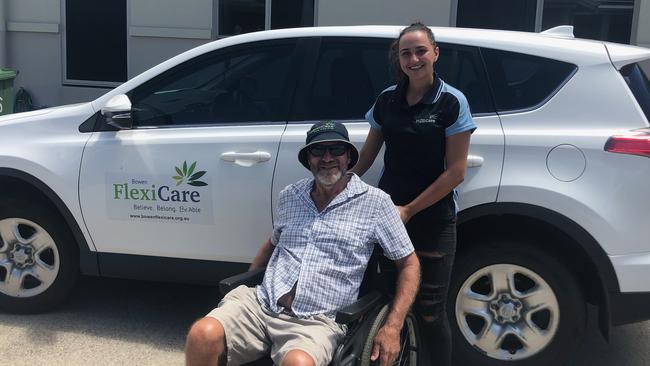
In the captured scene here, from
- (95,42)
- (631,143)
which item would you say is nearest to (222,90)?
(631,143)

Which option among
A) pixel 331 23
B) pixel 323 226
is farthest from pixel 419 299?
pixel 331 23

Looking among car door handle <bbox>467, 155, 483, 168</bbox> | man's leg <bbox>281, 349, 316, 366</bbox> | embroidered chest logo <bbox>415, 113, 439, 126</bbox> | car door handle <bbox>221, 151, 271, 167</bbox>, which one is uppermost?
embroidered chest logo <bbox>415, 113, 439, 126</bbox>

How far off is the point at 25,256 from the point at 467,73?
2.70 metres

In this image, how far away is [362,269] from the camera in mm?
2811

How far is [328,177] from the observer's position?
284 centimetres

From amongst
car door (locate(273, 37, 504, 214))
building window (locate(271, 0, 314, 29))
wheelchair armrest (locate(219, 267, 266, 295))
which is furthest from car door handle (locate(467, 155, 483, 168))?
building window (locate(271, 0, 314, 29))

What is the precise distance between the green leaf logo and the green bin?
5.60 meters

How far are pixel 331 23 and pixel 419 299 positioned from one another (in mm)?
6002

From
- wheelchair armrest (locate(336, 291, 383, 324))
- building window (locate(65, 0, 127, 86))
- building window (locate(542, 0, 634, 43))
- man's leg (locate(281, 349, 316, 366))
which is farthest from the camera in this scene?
building window (locate(65, 0, 127, 86))

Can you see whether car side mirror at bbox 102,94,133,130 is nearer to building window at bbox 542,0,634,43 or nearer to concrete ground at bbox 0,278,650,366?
concrete ground at bbox 0,278,650,366

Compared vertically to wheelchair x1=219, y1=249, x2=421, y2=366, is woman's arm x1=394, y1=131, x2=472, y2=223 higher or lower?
higher

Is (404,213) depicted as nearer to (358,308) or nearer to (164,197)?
(358,308)

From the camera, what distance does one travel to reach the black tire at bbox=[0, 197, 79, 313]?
3918 millimetres

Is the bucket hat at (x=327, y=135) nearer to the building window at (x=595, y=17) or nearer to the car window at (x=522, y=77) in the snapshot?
the car window at (x=522, y=77)
